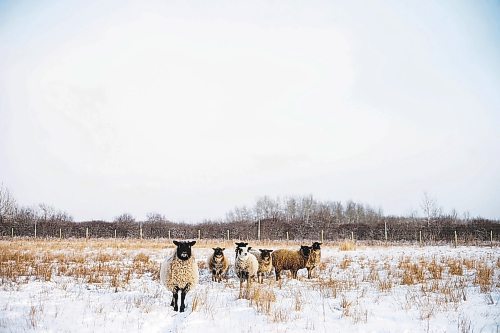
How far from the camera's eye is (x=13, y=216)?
56.5 meters

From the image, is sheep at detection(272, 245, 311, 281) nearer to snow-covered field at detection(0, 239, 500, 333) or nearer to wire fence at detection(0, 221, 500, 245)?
snow-covered field at detection(0, 239, 500, 333)

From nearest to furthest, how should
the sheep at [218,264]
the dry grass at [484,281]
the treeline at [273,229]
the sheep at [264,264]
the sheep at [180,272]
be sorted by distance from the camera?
the sheep at [180,272], the dry grass at [484,281], the sheep at [218,264], the sheep at [264,264], the treeline at [273,229]

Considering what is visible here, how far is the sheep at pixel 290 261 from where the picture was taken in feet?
43.0

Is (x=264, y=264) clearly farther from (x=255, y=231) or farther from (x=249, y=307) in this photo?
(x=255, y=231)

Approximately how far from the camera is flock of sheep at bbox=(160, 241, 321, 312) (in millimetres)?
8266

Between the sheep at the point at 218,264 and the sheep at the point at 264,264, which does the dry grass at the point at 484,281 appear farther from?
the sheep at the point at 218,264

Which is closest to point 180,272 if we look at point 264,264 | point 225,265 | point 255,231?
point 225,265

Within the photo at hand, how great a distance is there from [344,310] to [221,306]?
2.67 meters

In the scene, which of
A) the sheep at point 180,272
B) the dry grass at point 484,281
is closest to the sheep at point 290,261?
the sheep at point 180,272

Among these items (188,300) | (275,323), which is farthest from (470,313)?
(188,300)

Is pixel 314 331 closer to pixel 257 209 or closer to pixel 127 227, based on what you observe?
pixel 127 227

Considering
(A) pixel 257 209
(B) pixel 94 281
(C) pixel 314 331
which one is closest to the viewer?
(C) pixel 314 331

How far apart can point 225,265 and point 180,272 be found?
4.36 metres

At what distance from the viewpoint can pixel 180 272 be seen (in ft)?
27.2
